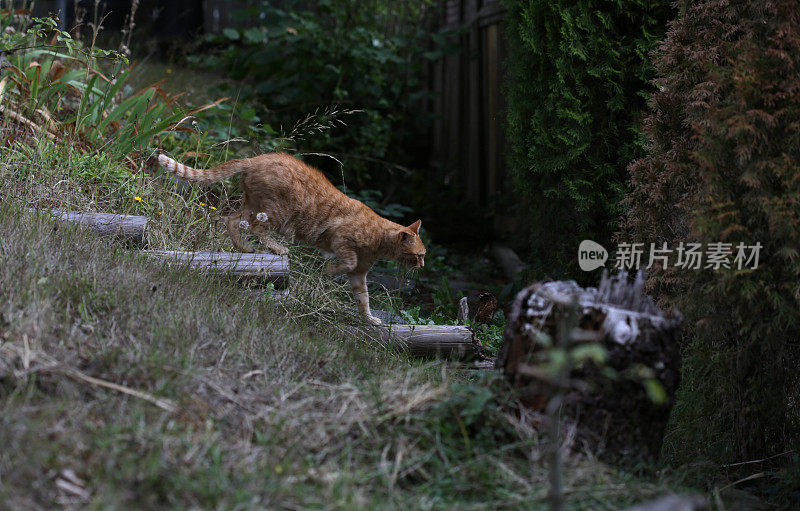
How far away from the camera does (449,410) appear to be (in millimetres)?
2586

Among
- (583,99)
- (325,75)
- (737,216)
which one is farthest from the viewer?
(325,75)

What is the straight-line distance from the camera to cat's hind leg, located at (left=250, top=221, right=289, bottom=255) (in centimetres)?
457

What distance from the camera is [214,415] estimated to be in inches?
97.7

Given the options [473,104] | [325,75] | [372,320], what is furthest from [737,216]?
[473,104]

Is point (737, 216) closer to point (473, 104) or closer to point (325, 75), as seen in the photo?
point (325, 75)

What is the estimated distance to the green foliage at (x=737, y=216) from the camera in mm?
2846

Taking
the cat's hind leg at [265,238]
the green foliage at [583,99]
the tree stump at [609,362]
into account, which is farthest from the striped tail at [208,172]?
the tree stump at [609,362]

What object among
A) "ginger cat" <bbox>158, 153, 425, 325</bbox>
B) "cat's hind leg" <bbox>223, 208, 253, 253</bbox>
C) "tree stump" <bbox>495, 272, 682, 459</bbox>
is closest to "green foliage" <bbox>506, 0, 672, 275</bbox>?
"ginger cat" <bbox>158, 153, 425, 325</bbox>

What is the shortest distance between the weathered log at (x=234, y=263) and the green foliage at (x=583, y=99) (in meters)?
2.16

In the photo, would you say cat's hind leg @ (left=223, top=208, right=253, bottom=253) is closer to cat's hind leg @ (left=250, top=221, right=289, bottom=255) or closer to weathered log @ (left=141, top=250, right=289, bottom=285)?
cat's hind leg @ (left=250, top=221, right=289, bottom=255)

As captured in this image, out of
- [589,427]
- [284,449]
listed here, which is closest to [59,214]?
[284,449]

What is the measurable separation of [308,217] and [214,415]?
233 centimetres

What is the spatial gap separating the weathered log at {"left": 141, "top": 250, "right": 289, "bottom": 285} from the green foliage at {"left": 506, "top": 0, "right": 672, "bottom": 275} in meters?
2.16

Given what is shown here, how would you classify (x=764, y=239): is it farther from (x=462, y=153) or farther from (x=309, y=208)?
(x=462, y=153)
